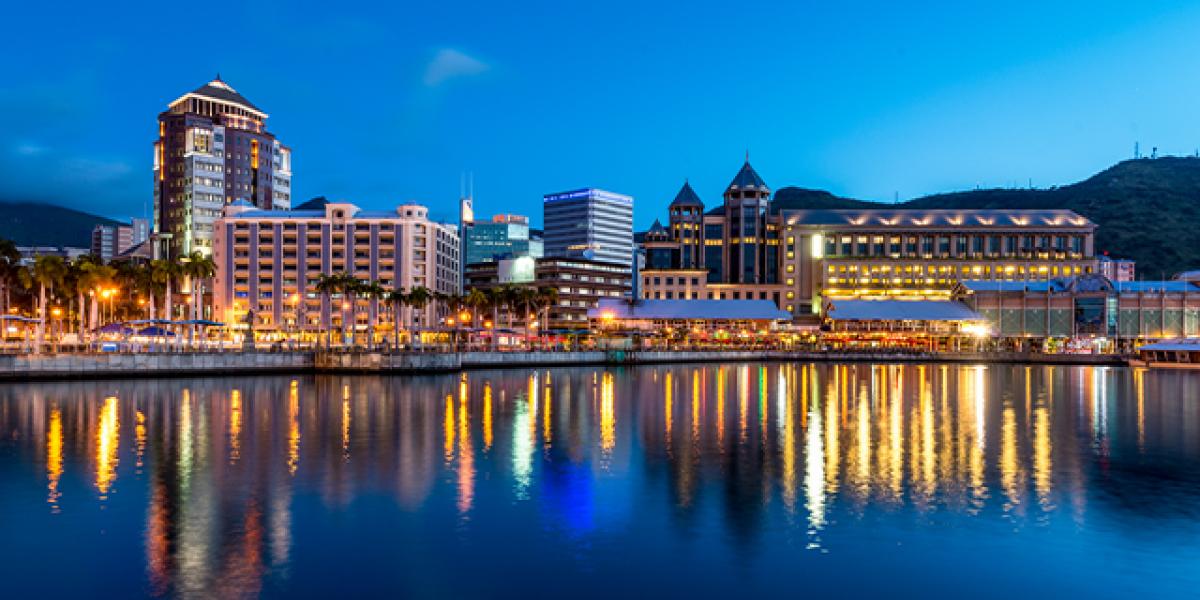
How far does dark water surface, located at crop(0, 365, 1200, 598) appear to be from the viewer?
24.9 metres

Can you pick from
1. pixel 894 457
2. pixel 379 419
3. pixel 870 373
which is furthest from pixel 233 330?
pixel 894 457

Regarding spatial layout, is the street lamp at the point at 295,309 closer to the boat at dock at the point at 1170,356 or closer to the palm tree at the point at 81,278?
the palm tree at the point at 81,278

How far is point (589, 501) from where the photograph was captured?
3438 cm

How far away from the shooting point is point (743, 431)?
55219 mm

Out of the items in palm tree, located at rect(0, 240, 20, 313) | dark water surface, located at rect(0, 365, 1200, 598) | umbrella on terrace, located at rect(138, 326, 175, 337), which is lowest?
dark water surface, located at rect(0, 365, 1200, 598)

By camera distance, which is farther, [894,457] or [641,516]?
[894,457]

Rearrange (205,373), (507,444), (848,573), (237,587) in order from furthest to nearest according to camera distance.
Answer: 1. (205,373)
2. (507,444)
3. (848,573)
4. (237,587)

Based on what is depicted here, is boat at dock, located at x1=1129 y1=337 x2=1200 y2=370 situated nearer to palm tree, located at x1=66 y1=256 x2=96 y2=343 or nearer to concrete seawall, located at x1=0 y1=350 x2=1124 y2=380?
concrete seawall, located at x1=0 y1=350 x2=1124 y2=380

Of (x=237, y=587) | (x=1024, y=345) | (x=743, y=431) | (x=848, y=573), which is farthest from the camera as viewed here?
(x=1024, y=345)

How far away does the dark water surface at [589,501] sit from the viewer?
24875mm

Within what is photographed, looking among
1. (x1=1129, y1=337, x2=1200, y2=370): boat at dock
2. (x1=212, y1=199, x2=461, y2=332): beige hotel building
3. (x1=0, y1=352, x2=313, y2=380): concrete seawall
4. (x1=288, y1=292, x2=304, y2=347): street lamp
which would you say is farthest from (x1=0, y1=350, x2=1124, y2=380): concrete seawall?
(x1=1129, y1=337, x2=1200, y2=370): boat at dock

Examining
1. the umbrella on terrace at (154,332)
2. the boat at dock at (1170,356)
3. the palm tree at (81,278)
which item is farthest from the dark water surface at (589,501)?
the boat at dock at (1170,356)

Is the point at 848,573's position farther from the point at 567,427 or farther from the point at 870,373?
the point at 870,373

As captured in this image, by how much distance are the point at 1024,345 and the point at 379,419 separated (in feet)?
513
